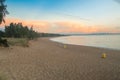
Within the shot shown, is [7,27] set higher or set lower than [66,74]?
higher

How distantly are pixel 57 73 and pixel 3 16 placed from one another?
1859 cm

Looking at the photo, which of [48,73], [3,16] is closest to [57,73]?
[48,73]

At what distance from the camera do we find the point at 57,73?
12.2m

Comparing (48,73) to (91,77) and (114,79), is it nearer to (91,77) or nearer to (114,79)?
(91,77)

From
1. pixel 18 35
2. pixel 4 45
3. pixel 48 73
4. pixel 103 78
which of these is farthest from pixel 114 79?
pixel 18 35

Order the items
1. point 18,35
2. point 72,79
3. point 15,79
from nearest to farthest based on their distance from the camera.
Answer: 1. point 15,79
2. point 72,79
3. point 18,35

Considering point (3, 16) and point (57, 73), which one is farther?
point (3, 16)

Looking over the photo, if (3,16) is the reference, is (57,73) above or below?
below

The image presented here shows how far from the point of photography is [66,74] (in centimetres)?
1196

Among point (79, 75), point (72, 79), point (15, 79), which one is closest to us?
point (15, 79)

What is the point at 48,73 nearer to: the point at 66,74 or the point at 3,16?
the point at 66,74

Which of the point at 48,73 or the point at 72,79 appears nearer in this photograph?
the point at 72,79

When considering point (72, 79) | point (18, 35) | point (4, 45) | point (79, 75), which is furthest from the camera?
point (18, 35)

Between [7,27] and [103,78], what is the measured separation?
1941 inches
